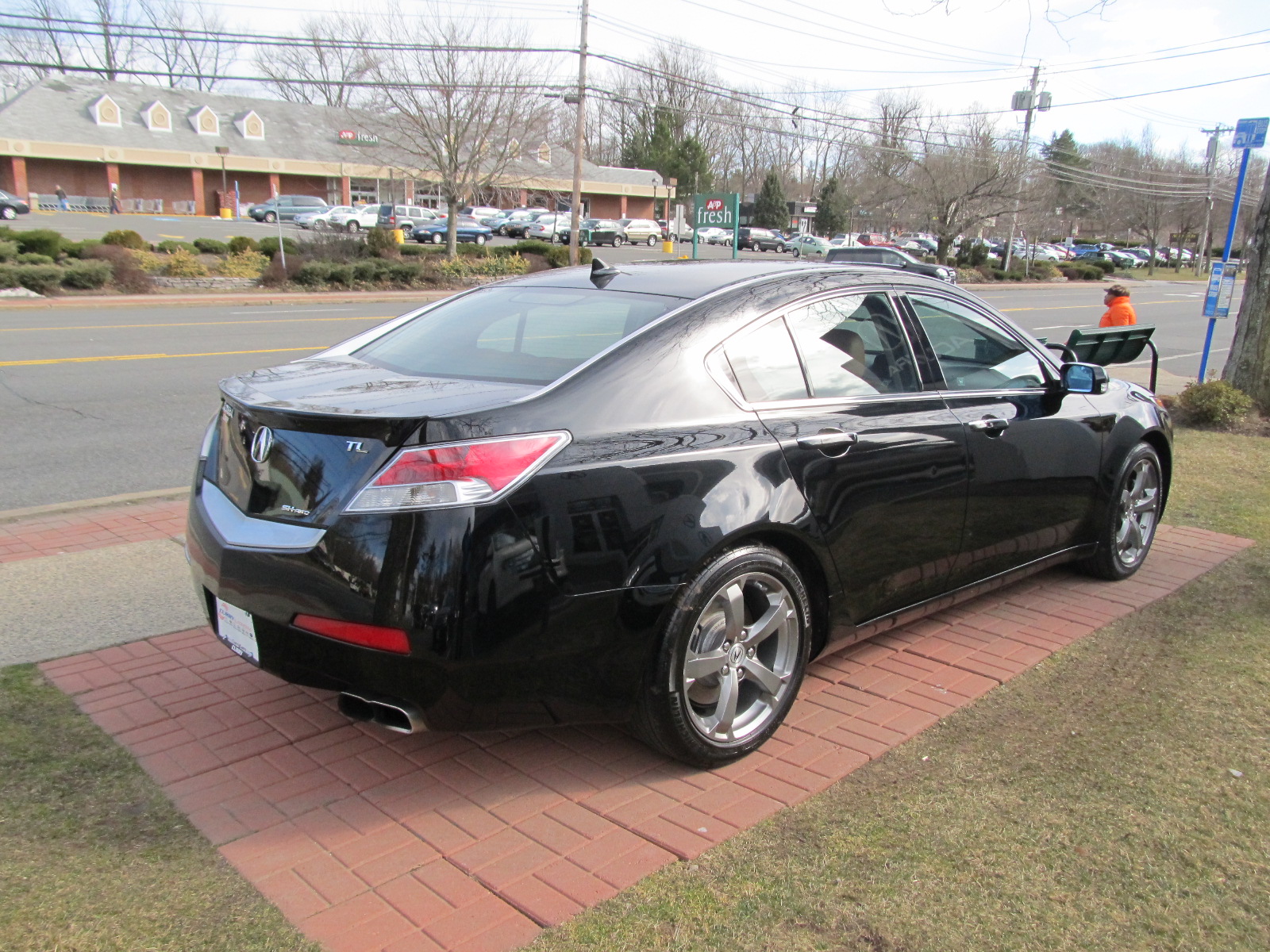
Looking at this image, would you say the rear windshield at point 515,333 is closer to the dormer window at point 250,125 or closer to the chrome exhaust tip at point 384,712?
the chrome exhaust tip at point 384,712

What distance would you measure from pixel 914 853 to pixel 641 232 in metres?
58.0

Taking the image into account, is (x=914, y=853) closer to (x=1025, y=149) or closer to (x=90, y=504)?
(x=90, y=504)

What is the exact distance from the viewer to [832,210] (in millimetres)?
73062

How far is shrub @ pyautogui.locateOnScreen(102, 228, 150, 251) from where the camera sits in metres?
27.6

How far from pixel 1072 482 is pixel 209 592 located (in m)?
3.83

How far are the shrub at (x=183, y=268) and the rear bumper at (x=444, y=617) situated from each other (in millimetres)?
25148

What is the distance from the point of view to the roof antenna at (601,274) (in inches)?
159

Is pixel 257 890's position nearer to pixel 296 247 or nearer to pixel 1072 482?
pixel 1072 482

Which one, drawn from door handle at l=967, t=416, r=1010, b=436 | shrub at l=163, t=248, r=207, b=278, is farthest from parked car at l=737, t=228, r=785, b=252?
door handle at l=967, t=416, r=1010, b=436

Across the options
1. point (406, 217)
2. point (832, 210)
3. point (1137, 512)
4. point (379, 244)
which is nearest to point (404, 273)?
point (379, 244)

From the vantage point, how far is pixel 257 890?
2.73 metres

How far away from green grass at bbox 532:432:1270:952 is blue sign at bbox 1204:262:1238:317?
973 centimetres

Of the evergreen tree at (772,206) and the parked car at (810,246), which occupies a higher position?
the evergreen tree at (772,206)

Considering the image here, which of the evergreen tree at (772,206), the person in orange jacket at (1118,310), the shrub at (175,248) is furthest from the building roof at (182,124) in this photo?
the person in orange jacket at (1118,310)
